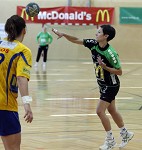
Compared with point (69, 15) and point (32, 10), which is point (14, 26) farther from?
point (69, 15)

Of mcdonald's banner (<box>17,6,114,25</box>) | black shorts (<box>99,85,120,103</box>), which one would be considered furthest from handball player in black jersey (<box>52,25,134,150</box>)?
mcdonald's banner (<box>17,6,114,25</box>)

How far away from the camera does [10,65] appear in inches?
159

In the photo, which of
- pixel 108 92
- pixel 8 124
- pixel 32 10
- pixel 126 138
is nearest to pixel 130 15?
pixel 32 10

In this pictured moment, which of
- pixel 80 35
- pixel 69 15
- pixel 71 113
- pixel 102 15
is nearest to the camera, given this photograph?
pixel 71 113

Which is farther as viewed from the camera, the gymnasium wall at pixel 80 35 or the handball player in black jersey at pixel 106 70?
the gymnasium wall at pixel 80 35

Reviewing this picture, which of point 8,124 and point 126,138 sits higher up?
point 8,124

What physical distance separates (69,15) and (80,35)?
1269mm

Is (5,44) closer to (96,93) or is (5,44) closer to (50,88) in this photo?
(96,93)

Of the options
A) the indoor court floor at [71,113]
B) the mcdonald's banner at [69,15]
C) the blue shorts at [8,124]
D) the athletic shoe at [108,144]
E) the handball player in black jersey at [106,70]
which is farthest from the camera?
the mcdonald's banner at [69,15]

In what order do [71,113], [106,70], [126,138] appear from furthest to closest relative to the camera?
1. [71,113]
2. [126,138]
3. [106,70]

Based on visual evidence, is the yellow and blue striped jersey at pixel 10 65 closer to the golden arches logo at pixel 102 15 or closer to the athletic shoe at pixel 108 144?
Answer: the athletic shoe at pixel 108 144

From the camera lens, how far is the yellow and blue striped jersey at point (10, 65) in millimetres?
4020

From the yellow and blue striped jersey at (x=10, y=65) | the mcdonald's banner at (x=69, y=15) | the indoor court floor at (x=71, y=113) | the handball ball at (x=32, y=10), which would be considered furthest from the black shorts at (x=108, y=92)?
the mcdonald's banner at (x=69, y=15)

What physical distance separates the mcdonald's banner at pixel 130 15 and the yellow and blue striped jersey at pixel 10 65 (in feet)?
71.5
